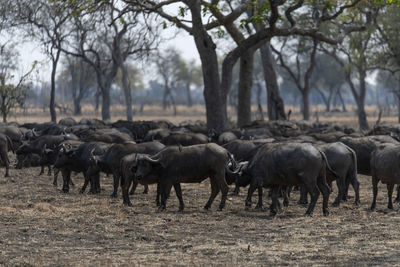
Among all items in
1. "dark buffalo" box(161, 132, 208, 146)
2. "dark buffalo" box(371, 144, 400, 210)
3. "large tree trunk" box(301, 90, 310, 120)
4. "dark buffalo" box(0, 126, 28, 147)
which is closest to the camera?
"dark buffalo" box(371, 144, 400, 210)

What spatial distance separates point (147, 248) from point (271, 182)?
365cm

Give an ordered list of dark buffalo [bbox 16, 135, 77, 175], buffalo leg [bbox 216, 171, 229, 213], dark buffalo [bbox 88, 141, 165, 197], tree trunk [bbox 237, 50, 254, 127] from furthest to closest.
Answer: tree trunk [bbox 237, 50, 254, 127]
dark buffalo [bbox 16, 135, 77, 175]
dark buffalo [bbox 88, 141, 165, 197]
buffalo leg [bbox 216, 171, 229, 213]

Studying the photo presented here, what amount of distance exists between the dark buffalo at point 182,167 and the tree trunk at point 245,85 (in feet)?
52.9

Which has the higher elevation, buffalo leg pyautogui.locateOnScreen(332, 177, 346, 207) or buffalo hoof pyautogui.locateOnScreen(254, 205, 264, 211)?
buffalo leg pyautogui.locateOnScreen(332, 177, 346, 207)

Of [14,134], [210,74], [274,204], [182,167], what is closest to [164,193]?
[182,167]

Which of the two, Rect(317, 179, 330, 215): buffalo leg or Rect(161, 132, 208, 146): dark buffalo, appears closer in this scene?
Rect(317, 179, 330, 215): buffalo leg

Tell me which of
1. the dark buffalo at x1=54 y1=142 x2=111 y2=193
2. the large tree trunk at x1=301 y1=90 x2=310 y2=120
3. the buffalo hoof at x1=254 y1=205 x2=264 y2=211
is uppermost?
the large tree trunk at x1=301 y1=90 x2=310 y2=120

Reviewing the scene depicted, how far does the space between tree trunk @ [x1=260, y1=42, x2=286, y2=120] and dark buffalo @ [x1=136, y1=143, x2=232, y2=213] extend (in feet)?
68.3

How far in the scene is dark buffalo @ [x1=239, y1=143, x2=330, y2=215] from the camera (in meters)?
10.9

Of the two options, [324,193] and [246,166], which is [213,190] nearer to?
[246,166]

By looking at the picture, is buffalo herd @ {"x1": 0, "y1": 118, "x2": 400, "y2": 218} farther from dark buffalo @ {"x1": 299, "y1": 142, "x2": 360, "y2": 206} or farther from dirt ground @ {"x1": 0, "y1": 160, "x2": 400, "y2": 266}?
dirt ground @ {"x1": 0, "y1": 160, "x2": 400, "y2": 266}

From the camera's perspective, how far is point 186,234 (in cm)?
936

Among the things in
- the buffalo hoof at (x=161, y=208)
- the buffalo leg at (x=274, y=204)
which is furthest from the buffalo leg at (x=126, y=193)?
the buffalo leg at (x=274, y=204)

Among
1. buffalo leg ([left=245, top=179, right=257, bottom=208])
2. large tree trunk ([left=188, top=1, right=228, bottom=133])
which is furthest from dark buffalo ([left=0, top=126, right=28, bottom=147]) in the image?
buffalo leg ([left=245, top=179, right=257, bottom=208])
